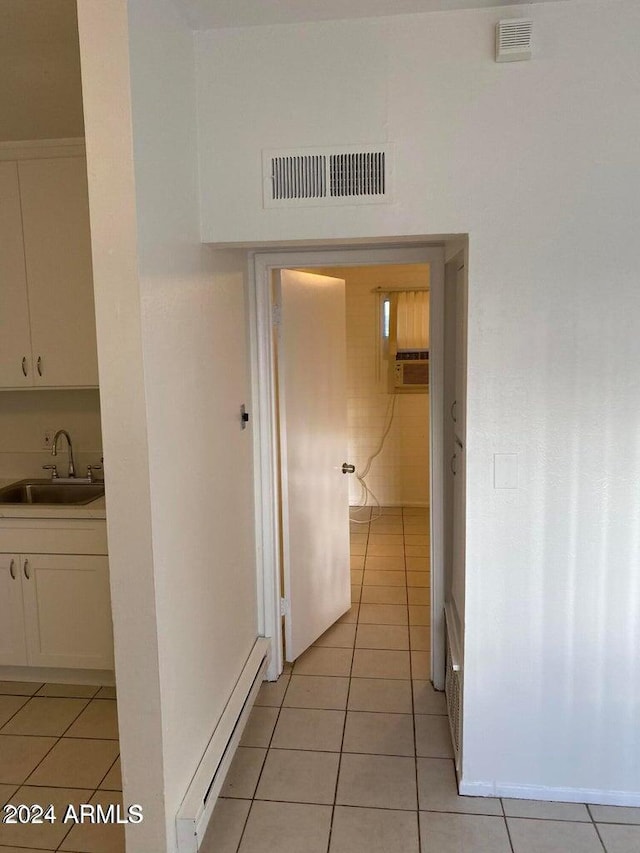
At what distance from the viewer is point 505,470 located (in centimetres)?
241

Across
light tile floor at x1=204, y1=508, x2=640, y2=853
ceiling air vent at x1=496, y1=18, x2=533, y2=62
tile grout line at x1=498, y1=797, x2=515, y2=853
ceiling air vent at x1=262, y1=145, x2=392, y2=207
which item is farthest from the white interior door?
ceiling air vent at x1=496, y1=18, x2=533, y2=62

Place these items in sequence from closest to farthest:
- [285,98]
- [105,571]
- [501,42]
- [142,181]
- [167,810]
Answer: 1. [142,181]
2. [167,810]
3. [501,42]
4. [285,98]
5. [105,571]

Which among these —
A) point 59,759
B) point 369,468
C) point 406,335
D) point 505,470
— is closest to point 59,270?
point 59,759

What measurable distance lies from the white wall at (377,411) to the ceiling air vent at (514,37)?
12.5 ft

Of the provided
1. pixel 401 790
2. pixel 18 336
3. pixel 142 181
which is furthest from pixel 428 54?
pixel 401 790

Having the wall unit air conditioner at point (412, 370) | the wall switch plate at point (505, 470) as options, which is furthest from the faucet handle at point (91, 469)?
the wall unit air conditioner at point (412, 370)

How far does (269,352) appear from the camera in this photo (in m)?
3.26

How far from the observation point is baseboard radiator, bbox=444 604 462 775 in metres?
2.63

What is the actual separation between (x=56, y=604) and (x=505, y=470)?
217 centimetres

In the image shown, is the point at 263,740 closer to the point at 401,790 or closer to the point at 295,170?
the point at 401,790

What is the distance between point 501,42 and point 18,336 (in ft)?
8.27

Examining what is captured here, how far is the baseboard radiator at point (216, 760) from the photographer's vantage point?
2.11m

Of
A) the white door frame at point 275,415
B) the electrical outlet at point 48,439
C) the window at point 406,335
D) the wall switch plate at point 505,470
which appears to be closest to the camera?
the wall switch plate at point 505,470

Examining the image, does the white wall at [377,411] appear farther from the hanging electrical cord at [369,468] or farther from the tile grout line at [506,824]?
the tile grout line at [506,824]
